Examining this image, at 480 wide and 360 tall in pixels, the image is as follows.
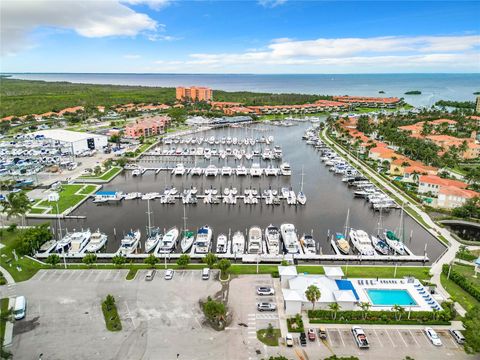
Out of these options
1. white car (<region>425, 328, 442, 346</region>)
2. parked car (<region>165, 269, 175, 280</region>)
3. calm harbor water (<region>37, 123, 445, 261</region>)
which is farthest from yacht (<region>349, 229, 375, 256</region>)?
parked car (<region>165, 269, 175, 280</region>)

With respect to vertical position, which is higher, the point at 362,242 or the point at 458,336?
the point at 458,336

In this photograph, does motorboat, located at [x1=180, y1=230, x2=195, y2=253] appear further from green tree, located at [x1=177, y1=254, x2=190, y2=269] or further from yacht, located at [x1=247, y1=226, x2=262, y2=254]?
yacht, located at [x1=247, y1=226, x2=262, y2=254]

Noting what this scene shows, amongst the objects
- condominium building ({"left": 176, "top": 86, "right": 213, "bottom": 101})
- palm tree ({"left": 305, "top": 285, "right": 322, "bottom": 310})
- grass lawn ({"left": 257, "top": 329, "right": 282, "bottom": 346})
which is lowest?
grass lawn ({"left": 257, "top": 329, "right": 282, "bottom": 346})

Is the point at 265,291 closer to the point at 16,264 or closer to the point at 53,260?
the point at 53,260

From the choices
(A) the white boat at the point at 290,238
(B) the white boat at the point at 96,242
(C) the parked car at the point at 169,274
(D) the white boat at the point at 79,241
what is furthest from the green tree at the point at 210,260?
(D) the white boat at the point at 79,241

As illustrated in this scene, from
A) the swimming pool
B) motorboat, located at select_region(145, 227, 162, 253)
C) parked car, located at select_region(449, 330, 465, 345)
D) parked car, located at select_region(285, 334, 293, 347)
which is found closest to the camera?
parked car, located at select_region(285, 334, 293, 347)

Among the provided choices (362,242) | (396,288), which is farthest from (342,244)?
(396,288)

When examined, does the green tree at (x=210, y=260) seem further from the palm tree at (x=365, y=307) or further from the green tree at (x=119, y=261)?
the palm tree at (x=365, y=307)
